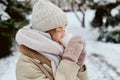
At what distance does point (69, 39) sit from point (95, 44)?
11625 millimetres

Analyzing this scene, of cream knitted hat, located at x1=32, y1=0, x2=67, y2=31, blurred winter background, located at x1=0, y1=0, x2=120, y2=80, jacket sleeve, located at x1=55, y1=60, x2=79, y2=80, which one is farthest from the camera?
blurred winter background, located at x1=0, y1=0, x2=120, y2=80

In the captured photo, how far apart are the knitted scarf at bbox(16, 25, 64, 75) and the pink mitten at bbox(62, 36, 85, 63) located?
0.20 ft

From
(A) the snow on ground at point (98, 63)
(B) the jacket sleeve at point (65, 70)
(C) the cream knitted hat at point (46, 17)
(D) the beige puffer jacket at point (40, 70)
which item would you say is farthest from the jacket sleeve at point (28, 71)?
(A) the snow on ground at point (98, 63)

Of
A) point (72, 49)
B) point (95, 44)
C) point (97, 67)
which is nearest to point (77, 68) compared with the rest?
point (72, 49)

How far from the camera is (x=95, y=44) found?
14.1 metres

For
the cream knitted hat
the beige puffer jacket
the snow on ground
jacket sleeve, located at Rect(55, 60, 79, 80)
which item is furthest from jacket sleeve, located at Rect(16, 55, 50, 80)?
the snow on ground

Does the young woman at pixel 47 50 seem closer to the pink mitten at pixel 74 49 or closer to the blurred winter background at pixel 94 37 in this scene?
the pink mitten at pixel 74 49

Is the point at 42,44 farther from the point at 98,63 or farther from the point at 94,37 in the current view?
the point at 94,37

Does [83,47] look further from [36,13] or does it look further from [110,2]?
[110,2]

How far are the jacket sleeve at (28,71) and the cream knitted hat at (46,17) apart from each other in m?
0.24

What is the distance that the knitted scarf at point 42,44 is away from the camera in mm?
2471

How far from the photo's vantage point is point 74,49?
2465 millimetres

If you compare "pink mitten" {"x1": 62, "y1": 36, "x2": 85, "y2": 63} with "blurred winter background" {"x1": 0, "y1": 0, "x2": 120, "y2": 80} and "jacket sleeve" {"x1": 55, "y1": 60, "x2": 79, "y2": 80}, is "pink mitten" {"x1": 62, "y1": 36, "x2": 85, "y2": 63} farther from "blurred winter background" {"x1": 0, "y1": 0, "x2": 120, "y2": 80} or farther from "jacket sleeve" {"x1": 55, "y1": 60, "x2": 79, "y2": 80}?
"blurred winter background" {"x1": 0, "y1": 0, "x2": 120, "y2": 80}

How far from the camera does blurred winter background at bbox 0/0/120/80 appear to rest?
9.52 metres
